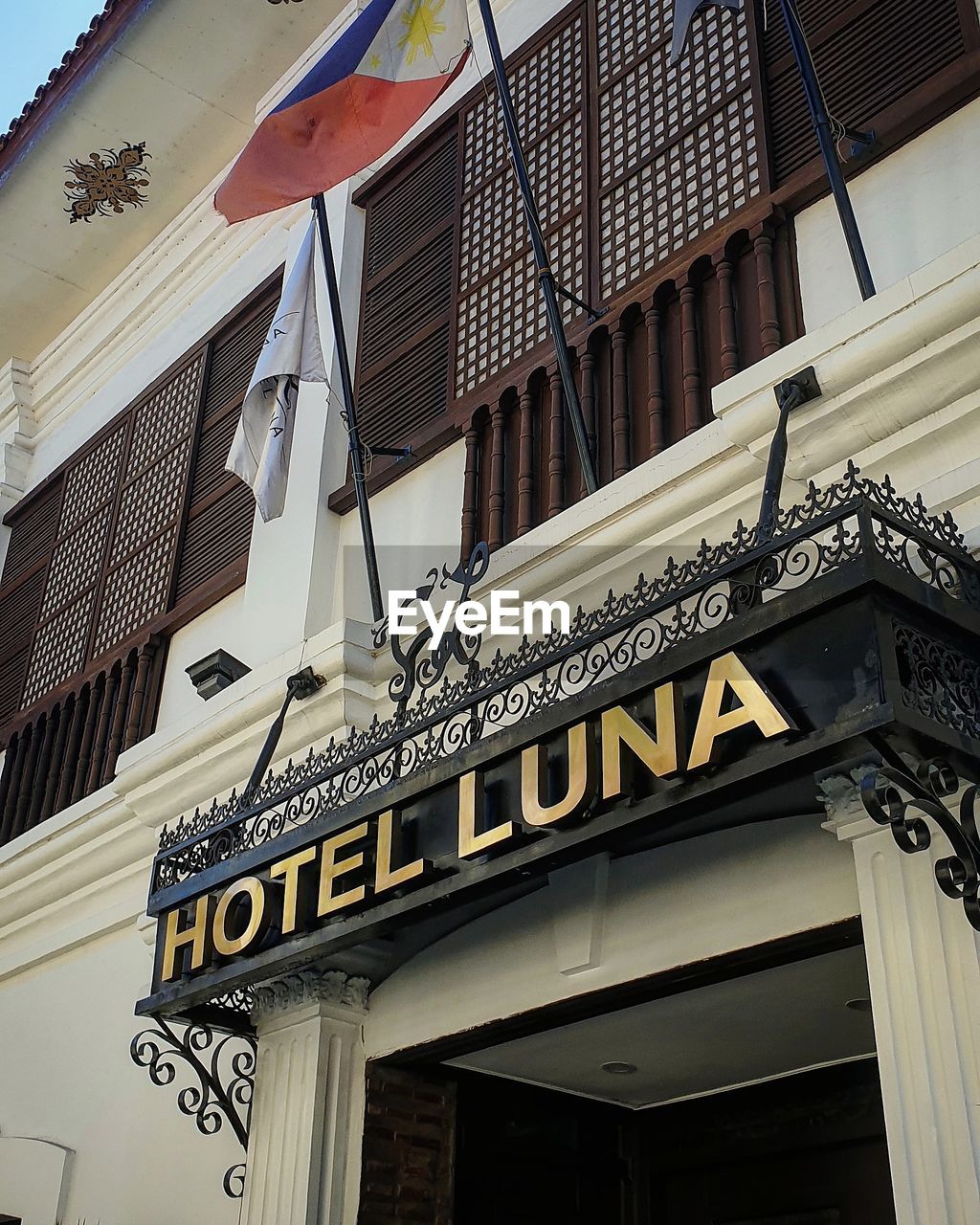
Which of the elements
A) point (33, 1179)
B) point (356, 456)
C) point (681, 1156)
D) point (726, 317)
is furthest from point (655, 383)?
point (33, 1179)

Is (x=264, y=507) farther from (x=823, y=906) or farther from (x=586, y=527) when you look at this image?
(x=823, y=906)

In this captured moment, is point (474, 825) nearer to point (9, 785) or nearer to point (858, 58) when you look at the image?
point (858, 58)

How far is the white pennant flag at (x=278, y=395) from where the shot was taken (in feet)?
22.8

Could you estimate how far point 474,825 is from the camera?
4406mm

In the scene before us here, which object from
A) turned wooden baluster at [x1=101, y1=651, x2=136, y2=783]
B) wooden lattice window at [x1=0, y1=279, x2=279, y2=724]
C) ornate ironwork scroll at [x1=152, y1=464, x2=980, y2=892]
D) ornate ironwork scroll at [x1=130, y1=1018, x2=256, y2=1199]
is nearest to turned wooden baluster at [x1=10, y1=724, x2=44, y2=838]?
wooden lattice window at [x1=0, y1=279, x2=279, y2=724]

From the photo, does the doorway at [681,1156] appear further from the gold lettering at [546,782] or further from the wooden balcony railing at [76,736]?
the wooden balcony railing at [76,736]

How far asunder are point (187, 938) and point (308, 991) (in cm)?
62

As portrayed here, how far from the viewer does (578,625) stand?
452 cm

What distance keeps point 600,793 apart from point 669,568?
27.7 inches

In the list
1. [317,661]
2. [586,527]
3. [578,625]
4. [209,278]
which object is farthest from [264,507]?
[209,278]

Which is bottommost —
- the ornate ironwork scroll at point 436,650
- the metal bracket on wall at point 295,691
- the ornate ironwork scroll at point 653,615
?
the ornate ironwork scroll at point 653,615

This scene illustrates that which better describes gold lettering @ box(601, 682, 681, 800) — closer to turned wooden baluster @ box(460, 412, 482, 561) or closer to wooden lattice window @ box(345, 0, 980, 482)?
wooden lattice window @ box(345, 0, 980, 482)

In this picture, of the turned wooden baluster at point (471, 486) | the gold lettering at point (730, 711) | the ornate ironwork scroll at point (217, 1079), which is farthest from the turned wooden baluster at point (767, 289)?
the ornate ironwork scroll at point (217, 1079)

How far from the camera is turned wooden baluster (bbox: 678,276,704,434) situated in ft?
19.0
